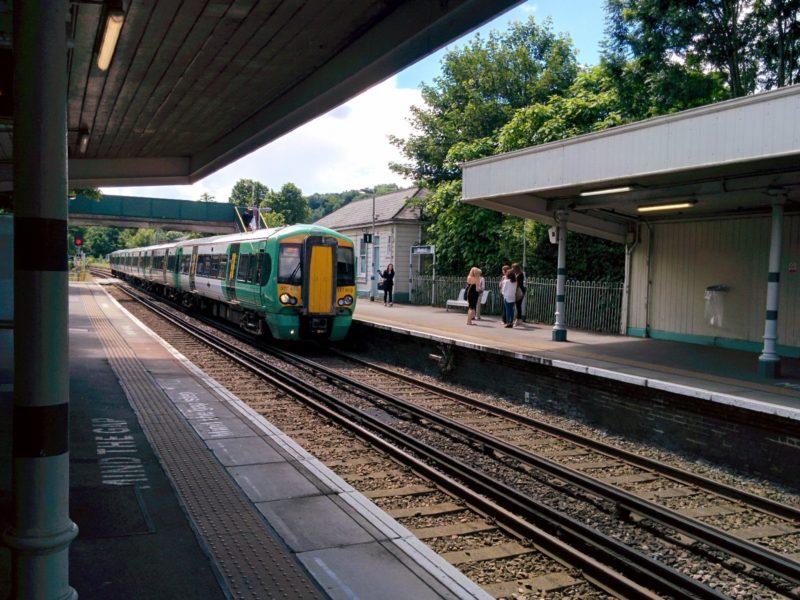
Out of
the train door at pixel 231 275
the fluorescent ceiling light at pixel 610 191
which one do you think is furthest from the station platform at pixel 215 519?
the train door at pixel 231 275

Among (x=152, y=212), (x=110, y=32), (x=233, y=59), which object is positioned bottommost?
(x=110, y=32)

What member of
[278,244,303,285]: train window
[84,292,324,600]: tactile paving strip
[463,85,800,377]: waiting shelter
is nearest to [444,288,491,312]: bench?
[463,85,800,377]: waiting shelter

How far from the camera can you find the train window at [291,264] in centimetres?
1522

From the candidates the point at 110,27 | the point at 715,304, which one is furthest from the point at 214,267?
the point at 110,27

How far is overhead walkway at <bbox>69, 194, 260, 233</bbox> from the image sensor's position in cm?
4454

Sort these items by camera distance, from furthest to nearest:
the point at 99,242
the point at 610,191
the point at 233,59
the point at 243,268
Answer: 1. the point at 99,242
2. the point at 243,268
3. the point at 610,191
4. the point at 233,59

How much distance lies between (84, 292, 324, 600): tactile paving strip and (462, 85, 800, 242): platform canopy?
24.5 feet

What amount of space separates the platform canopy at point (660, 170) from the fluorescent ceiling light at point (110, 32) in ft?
24.1

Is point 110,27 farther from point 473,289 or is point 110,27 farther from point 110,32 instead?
point 473,289

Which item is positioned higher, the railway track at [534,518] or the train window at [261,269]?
the train window at [261,269]

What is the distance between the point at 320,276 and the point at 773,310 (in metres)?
9.22

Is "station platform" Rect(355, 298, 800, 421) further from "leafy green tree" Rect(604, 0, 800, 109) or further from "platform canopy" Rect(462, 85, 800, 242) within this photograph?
"leafy green tree" Rect(604, 0, 800, 109)

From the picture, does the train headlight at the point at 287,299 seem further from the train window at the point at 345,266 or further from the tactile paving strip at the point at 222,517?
the tactile paving strip at the point at 222,517

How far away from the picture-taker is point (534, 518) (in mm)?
6156
